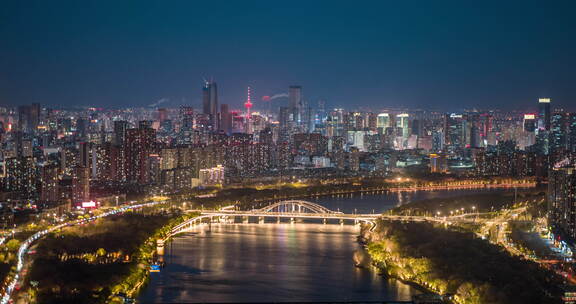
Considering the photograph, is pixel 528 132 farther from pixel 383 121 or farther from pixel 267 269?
pixel 267 269

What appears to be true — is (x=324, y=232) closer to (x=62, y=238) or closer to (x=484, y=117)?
(x=62, y=238)

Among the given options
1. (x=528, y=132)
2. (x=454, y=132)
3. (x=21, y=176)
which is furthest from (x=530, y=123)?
(x=21, y=176)

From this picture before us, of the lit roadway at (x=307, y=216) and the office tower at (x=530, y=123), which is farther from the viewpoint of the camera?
the office tower at (x=530, y=123)

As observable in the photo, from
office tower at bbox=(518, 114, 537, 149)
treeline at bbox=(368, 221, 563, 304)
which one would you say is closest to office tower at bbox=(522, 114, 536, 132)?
office tower at bbox=(518, 114, 537, 149)

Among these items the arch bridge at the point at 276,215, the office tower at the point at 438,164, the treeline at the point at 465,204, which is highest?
the office tower at the point at 438,164

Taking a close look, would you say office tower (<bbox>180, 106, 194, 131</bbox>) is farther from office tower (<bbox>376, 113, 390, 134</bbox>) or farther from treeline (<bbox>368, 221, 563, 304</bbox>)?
treeline (<bbox>368, 221, 563, 304</bbox>)

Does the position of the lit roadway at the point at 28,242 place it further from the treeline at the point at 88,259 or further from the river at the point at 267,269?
the river at the point at 267,269

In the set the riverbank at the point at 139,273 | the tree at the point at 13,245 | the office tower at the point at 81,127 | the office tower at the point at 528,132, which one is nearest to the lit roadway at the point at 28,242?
the tree at the point at 13,245
